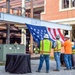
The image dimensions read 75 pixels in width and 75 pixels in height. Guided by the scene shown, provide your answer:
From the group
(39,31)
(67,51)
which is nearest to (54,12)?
(39,31)

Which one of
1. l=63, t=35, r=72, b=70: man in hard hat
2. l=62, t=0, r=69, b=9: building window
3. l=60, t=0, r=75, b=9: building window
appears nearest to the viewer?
l=63, t=35, r=72, b=70: man in hard hat

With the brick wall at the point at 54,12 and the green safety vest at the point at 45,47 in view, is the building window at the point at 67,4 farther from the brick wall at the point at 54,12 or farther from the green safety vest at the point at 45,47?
the green safety vest at the point at 45,47

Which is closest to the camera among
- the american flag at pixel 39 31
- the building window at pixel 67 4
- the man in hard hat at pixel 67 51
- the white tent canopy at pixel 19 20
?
the white tent canopy at pixel 19 20

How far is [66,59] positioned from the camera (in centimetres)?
1583

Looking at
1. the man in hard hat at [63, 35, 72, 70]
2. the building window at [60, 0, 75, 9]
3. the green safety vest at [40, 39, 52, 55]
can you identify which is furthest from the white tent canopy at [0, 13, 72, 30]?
the building window at [60, 0, 75, 9]

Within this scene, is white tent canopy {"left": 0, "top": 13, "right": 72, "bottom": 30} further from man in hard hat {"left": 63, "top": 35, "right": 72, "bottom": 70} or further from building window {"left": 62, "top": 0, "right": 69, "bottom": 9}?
building window {"left": 62, "top": 0, "right": 69, "bottom": 9}

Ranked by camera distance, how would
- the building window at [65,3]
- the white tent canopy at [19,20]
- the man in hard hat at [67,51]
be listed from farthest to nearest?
the building window at [65,3] < the man in hard hat at [67,51] < the white tent canopy at [19,20]

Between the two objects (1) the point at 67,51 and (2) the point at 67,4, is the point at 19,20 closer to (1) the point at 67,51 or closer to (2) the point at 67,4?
(1) the point at 67,51

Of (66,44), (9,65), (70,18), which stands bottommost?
(9,65)

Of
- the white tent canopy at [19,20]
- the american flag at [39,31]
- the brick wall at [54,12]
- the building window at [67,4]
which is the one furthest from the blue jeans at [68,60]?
the building window at [67,4]

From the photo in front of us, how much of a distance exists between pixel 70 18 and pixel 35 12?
558 inches

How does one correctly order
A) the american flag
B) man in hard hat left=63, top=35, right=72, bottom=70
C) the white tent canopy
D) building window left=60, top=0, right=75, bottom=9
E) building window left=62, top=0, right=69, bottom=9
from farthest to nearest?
1. building window left=62, top=0, right=69, bottom=9
2. building window left=60, top=0, right=75, bottom=9
3. the american flag
4. man in hard hat left=63, top=35, right=72, bottom=70
5. the white tent canopy

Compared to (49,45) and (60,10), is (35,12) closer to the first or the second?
(60,10)

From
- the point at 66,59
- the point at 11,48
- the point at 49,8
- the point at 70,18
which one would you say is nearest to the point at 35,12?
the point at 49,8
